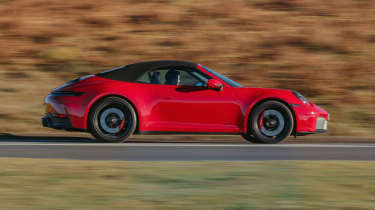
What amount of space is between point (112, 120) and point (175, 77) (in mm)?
1125

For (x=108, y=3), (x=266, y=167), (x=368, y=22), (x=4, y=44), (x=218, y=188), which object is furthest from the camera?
(x=108, y=3)

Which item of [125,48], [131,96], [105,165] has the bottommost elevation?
[105,165]

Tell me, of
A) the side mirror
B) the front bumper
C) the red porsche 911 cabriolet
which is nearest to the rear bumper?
the red porsche 911 cabriolet

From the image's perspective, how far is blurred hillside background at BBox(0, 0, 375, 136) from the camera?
44.9 feet

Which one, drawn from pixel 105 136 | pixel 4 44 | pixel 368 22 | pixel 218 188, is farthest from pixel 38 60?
pixel 218 188

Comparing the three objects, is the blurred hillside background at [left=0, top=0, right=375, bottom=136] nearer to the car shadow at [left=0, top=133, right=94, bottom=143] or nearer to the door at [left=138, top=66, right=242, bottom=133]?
the car shadow at [left=0, top=133, right=94, bottom=143]

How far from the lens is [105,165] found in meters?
6.53

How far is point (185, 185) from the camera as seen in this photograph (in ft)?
17.8

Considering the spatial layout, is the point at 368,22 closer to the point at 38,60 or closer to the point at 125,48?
the point at 125,48

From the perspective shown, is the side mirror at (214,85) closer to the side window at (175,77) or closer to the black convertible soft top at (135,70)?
the side window at (175,77)

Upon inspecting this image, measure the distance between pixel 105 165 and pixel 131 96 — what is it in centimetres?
266

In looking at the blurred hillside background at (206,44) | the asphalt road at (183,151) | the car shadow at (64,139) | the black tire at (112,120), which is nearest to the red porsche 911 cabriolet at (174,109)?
the black tire at (112,120)

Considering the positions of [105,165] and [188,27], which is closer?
[105,165]

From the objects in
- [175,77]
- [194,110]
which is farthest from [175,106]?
[175,77]
